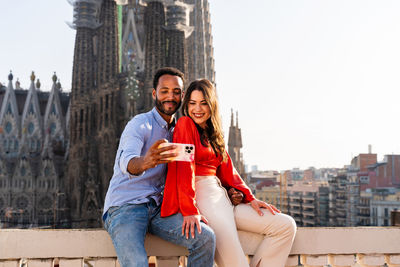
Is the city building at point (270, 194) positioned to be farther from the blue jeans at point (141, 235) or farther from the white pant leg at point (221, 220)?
the blue jeans at point (141, 235)

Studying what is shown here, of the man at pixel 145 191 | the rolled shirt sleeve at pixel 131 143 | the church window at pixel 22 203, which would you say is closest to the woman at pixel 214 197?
the man at pixel 145 191

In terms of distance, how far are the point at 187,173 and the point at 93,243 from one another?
82 centimetres

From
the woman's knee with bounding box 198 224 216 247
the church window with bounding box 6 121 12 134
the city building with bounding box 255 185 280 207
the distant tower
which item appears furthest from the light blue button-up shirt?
the city building with bounding box 255 185 280 207

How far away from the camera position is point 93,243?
311cm

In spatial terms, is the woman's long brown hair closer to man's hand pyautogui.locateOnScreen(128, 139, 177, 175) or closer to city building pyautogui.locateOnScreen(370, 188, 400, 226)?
man's hand pyautogui.locateOnScreen(128, 139, 177, 175)

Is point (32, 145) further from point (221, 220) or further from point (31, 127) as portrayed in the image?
point (221, 220)

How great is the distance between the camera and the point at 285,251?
3.16 meters

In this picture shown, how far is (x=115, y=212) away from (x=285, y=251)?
47.0 inches

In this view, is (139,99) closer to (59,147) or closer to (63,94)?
(59,147)

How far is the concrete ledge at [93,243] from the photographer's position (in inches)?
119

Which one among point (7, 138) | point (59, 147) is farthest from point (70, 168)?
point (7, 138)

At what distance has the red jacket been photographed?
115 inches

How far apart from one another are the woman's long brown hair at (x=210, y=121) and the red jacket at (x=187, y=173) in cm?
6

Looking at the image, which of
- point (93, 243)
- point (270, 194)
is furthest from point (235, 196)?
point (270, 194)
